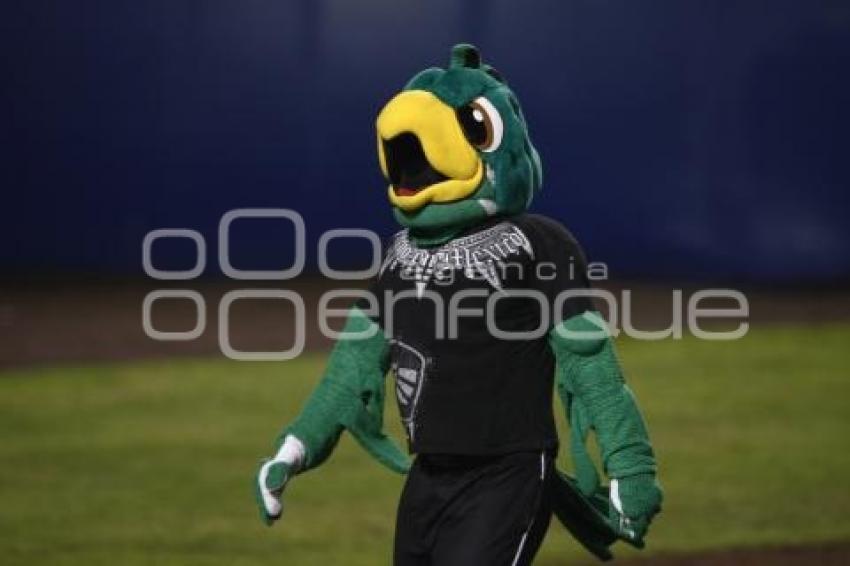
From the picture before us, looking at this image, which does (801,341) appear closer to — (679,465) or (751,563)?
(679,465)

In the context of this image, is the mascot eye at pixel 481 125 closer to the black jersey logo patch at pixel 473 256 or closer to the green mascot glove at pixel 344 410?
the black jersey logo patch at pixel 473 256

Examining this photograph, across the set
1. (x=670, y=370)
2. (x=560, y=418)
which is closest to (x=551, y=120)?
(x=670, y=370)

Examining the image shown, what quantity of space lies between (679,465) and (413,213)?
4367mm

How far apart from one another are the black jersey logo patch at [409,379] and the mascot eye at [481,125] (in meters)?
0.53

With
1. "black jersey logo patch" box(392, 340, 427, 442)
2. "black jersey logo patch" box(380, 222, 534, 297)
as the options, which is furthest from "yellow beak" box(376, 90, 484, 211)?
"black jersey logo patch" box(392, 340, 427, 442)

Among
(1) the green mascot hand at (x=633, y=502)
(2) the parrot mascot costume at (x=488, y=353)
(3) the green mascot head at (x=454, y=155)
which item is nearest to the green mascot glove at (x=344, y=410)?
(2) the parrot mascot costume at (x=488, y=353)

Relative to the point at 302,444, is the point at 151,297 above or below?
below

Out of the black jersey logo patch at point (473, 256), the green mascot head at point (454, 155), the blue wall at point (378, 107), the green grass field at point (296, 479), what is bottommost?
the green grass field at point (296, 479)

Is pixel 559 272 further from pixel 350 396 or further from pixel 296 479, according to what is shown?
pixel 296 479

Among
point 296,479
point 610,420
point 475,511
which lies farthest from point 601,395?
point 296,479

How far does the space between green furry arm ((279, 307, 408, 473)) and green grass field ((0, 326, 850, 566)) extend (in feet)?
7.26

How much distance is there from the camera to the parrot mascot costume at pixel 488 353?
4.09 metres

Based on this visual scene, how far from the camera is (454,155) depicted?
420 centimetres

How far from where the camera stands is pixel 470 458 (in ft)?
13.5
